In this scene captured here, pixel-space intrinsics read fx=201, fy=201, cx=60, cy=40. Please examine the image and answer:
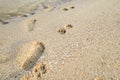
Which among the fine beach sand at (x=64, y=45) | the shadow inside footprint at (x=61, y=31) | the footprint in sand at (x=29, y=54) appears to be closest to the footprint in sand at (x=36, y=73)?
the fine beach sand at (x=64, y=45)

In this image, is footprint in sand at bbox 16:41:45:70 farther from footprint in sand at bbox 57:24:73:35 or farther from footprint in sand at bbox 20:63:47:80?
footprint in sand at bbox 57:24:73:35

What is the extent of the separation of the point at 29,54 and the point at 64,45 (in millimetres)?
703

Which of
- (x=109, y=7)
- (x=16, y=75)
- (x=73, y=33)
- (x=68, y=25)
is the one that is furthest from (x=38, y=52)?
(x=109, y=7)

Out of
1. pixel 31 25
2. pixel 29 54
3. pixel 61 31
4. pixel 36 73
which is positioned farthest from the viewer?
pixel 31 25

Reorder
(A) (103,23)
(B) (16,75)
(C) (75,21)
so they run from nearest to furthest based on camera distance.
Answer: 1. (B) (16,75)
2. (A) (103,23)
3. (C) (75,21)

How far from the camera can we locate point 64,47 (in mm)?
3891

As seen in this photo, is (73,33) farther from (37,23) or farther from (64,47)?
(37,23)

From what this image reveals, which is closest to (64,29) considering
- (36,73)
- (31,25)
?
(31,25)

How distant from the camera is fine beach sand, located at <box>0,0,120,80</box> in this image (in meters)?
3.23

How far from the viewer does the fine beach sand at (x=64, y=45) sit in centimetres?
323

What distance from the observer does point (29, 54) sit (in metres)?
3.78

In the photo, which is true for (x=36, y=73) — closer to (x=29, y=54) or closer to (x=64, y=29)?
(x=29, y=54)

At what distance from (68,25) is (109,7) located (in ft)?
4.67

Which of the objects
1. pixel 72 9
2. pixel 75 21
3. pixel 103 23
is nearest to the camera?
pixel 103 23
